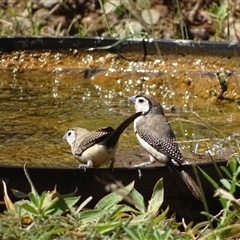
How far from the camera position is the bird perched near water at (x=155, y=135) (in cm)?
490

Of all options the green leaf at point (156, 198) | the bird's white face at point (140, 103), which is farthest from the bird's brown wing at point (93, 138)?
the bird's white face at point (140, 103)

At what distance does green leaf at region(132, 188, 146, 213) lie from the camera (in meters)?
3.89

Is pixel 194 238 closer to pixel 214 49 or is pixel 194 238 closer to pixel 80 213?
pixel 80 213

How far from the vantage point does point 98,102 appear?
21.6 feet

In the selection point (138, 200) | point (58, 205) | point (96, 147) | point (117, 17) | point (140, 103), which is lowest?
point (117, 17)

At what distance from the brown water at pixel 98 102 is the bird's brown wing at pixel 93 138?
30 cm

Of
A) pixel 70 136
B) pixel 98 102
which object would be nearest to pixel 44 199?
pixel 70 136

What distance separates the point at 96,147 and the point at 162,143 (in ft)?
1.58

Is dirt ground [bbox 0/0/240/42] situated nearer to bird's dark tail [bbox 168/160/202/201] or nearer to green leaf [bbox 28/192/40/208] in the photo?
bird's dark tail [bbox 168/160/202/201]

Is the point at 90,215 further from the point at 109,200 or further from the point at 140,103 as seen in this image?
the point at 140,103

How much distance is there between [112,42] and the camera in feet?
22.7

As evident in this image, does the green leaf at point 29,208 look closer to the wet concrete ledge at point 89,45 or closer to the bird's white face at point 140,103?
the bird's white face at point 140,103

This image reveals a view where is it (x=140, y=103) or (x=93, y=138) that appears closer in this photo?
(x=93, y=138)

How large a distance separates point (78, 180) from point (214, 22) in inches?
221
